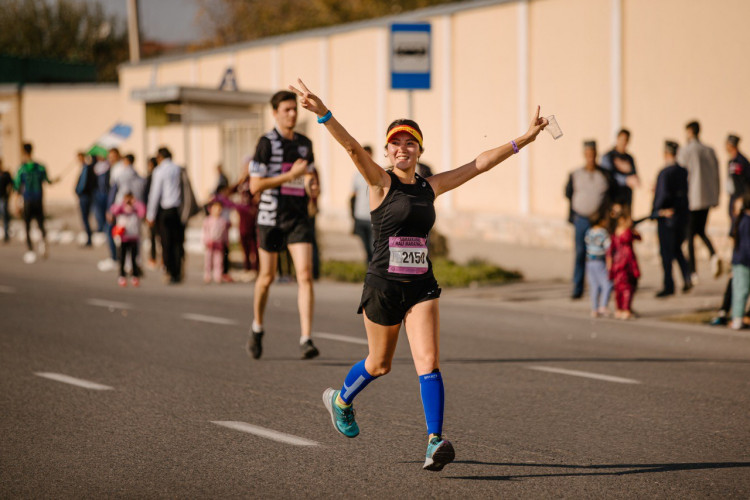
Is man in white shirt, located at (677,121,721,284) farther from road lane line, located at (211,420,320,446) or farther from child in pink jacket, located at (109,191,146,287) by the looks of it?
road lane line, located at (211,420,320,446)

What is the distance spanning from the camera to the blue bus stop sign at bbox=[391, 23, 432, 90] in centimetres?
1478

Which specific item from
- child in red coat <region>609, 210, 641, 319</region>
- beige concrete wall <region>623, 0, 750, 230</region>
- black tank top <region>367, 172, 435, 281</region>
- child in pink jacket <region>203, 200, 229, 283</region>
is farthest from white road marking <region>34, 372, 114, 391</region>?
beige concrete wall <region>623, 0, 750, 230</region>

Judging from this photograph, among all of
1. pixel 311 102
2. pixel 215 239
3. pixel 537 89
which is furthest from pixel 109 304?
pixel 537 89

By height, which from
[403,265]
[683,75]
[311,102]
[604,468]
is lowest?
[604,468]

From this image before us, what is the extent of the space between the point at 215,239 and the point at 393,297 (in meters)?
11.5

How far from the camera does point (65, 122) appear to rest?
148 ft

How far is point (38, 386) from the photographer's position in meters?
8.60

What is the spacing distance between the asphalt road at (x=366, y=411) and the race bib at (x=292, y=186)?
4.68ft

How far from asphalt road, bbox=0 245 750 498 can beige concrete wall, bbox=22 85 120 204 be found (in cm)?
3304

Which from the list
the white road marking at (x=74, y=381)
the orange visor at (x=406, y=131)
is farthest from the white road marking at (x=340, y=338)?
the orange visor at (x=406, y=131)

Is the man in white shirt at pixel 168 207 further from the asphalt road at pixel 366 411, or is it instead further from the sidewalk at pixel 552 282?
the asphalt road at pixel 366 411

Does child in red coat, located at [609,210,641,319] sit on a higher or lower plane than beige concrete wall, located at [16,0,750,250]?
lower

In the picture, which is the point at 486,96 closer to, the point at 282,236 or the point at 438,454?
the point at 282,236

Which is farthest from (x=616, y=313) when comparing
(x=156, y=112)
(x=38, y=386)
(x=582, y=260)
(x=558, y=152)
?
(x=156, y=112)
